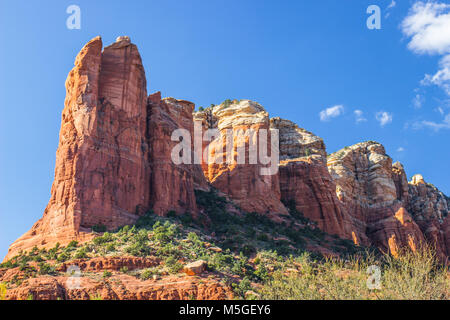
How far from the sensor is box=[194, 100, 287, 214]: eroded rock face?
2653 inches

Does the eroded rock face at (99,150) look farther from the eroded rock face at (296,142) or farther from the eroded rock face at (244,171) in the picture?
the eroded rock face at (296,142)

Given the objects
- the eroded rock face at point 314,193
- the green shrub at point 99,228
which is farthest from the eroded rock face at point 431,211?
the green shrub at point 99,228

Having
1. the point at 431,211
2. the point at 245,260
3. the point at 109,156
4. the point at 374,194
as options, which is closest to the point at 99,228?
the point at 109,156

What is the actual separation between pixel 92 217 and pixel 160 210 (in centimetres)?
887

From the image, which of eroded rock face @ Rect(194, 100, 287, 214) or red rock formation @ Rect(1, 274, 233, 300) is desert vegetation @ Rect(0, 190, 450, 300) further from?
eroded rock face @ Rect(194, 100, 287, 214)

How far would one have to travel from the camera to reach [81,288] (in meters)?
35.2

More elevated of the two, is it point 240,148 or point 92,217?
point 240,148

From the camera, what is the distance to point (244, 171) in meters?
68.8

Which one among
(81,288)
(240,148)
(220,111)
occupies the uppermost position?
(220,111)

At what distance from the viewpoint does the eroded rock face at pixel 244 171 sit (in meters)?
67.4

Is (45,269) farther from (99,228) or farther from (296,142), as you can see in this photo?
(296,142)
